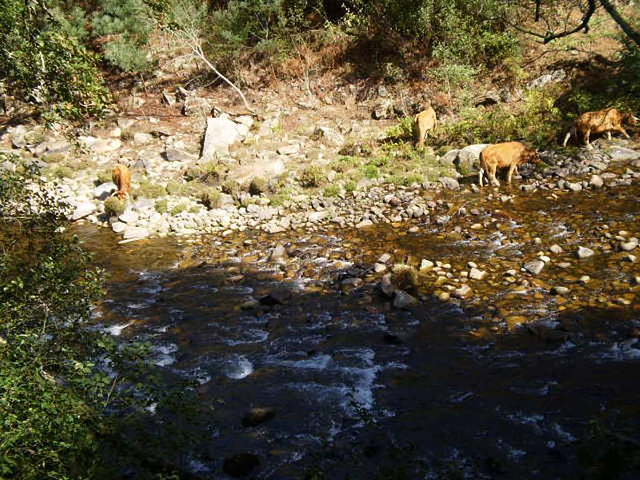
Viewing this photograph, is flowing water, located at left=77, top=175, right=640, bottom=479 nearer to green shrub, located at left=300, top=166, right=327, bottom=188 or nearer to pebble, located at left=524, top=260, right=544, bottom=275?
pebble, located at left=524, top=260, right=544, bottom=275

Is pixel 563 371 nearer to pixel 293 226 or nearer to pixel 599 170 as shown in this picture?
pixel 293 226

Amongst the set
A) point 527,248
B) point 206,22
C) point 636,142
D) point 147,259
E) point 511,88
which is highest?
point 206,22

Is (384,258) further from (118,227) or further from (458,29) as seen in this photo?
(458,29)

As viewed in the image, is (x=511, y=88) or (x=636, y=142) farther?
(x=511, y=88)

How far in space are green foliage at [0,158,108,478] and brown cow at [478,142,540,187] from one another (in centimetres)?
1266

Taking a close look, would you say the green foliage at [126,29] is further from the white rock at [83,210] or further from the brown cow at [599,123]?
the brown cow at [599,123]

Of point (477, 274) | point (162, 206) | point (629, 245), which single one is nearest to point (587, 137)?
point (629, 245)

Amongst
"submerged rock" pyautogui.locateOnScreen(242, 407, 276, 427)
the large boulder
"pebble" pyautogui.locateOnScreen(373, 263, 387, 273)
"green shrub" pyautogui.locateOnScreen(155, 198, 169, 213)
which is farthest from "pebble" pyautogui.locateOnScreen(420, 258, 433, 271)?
the large boulder

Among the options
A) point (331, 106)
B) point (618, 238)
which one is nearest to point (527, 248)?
point (618, 238)

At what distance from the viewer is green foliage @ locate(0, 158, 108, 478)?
2.88 m

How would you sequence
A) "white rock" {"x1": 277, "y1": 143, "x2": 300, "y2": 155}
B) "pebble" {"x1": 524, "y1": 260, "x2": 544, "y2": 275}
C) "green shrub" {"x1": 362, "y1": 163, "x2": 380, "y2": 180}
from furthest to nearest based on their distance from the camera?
"white rock" {"x1": 277, "y1": 143, "x2": 300, "y2": 155} < "green shrub" {"x1": 362, "y1": 163, "x2": 380, "y2": 180} < "pebble" {"x1": 524, "y1": 260, "x2": 544, "y2": 275}

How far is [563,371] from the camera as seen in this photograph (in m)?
5.75

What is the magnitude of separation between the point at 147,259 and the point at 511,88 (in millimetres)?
17519

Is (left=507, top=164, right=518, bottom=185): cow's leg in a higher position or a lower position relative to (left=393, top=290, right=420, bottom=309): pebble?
higher
